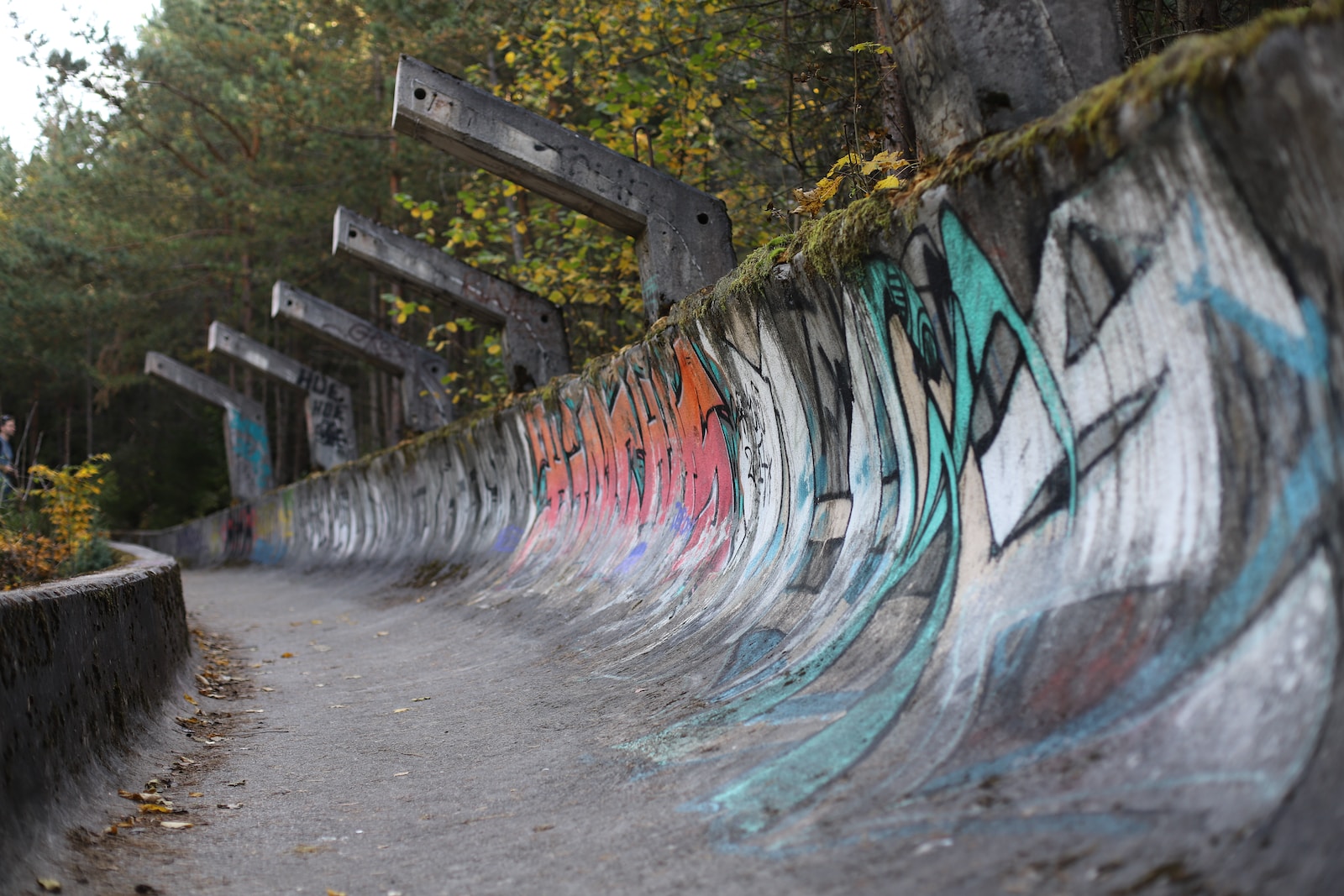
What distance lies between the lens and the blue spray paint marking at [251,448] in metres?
30.2

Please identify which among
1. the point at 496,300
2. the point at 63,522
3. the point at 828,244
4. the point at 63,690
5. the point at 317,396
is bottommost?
the point at 63,690

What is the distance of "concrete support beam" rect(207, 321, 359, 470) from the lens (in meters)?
24.6

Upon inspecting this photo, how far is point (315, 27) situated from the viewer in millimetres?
24297

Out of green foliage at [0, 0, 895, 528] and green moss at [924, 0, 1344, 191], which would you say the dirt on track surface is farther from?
green foliage at [0, 0, 895, 528]

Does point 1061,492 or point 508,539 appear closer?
point 1061,492

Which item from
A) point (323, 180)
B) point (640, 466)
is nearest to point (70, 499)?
point (640, 466)

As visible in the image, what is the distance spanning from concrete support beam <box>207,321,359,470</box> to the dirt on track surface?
17.5m

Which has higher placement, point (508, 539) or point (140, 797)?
point (508, 539)

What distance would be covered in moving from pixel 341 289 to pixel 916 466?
111 feet

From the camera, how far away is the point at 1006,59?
4.09 m

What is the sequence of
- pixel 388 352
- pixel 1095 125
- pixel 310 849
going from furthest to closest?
pixel 388 352 → pixel 310 849 → pixel 1095 125

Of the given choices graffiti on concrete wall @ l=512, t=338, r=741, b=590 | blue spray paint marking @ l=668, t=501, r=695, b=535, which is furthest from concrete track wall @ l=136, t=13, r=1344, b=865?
blue spray paint marking @ l=668, t=501, r=695, b=535

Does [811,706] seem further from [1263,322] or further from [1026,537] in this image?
[1263,322]

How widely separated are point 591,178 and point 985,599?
657cm
